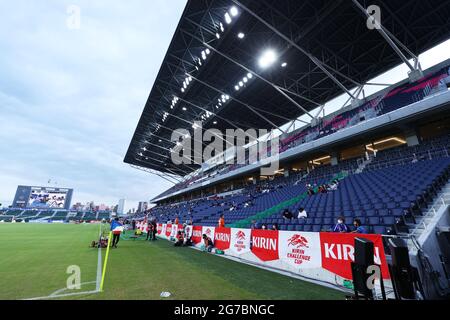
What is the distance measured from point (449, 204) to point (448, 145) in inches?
299

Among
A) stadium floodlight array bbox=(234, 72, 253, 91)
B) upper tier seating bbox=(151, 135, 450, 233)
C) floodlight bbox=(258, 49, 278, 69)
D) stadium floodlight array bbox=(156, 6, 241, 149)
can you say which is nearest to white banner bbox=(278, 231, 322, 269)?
upper tier seating bbox=(151, 135, 450, 233)

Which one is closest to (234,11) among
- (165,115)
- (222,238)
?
(222,238)

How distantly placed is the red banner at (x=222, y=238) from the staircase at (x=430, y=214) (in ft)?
20.7

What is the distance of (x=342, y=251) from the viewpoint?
4.91m

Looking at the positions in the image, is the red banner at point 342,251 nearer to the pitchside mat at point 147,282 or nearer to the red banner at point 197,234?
the pitchside mat at point 147,282

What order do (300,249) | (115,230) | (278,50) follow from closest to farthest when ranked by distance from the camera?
(300,249) → (115,230) → (278,50)

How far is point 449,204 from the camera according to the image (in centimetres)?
606

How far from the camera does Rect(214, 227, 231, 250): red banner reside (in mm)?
9109

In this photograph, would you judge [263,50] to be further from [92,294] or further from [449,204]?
[92,294]

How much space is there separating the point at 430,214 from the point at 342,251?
3.61 meters

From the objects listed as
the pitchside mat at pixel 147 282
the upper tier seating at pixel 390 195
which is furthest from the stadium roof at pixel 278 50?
the pitchside mat at pixel 147 282

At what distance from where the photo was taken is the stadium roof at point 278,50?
1402cm

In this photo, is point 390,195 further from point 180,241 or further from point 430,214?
point 180,241
